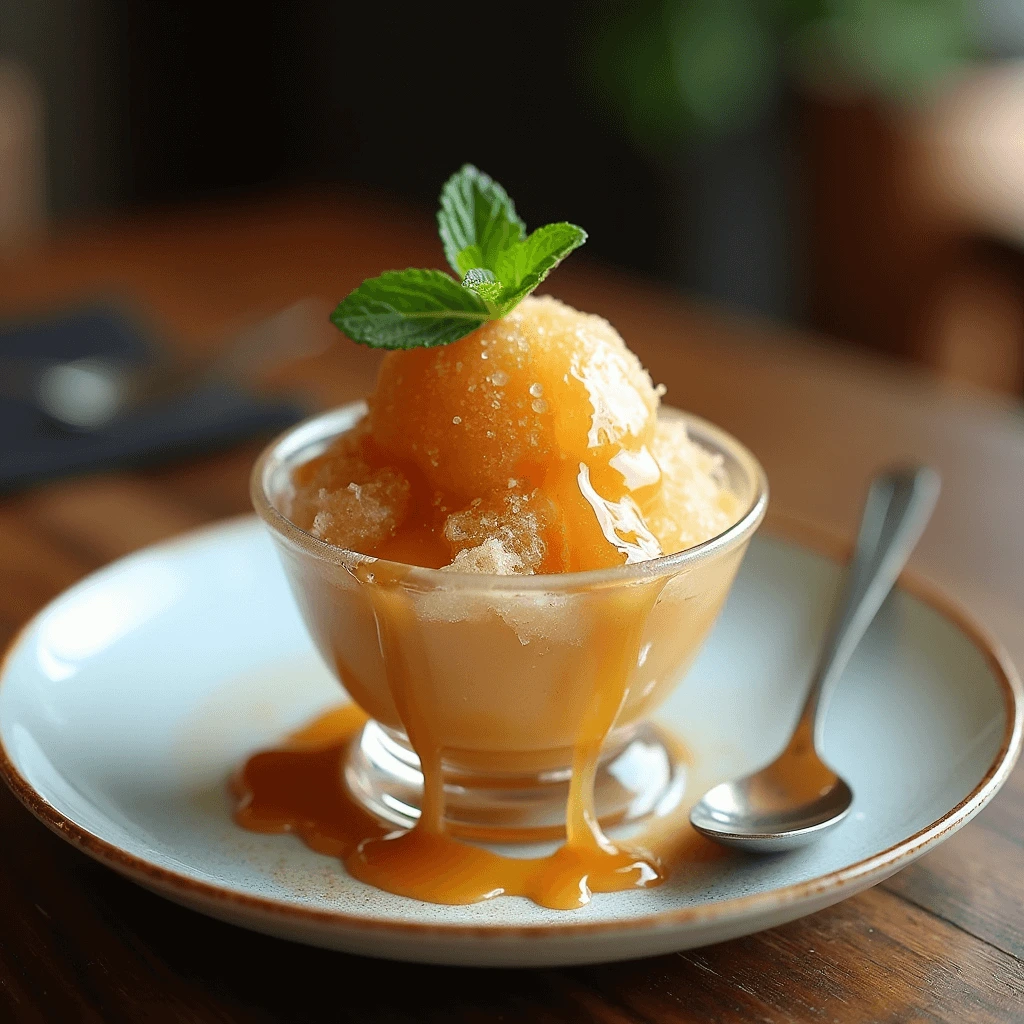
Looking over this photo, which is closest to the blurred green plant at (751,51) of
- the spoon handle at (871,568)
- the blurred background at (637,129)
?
the blurred background at (637,129)

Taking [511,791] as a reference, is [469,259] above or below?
above

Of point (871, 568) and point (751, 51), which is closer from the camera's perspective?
point (871, 568)

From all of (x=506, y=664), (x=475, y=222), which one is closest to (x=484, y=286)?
(x=475, y=222)

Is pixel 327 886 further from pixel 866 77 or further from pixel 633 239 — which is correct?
pixel 633 239

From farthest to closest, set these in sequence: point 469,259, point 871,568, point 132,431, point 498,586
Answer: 1. point 132,431
2. point 871,568
3. point 469,259
4. point 498,586

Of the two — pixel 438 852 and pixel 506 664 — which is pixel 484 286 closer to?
pixel 506 664

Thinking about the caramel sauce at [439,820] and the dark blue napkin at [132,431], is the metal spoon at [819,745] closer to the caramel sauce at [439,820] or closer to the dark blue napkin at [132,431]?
the caramel sauce at [439,820]
